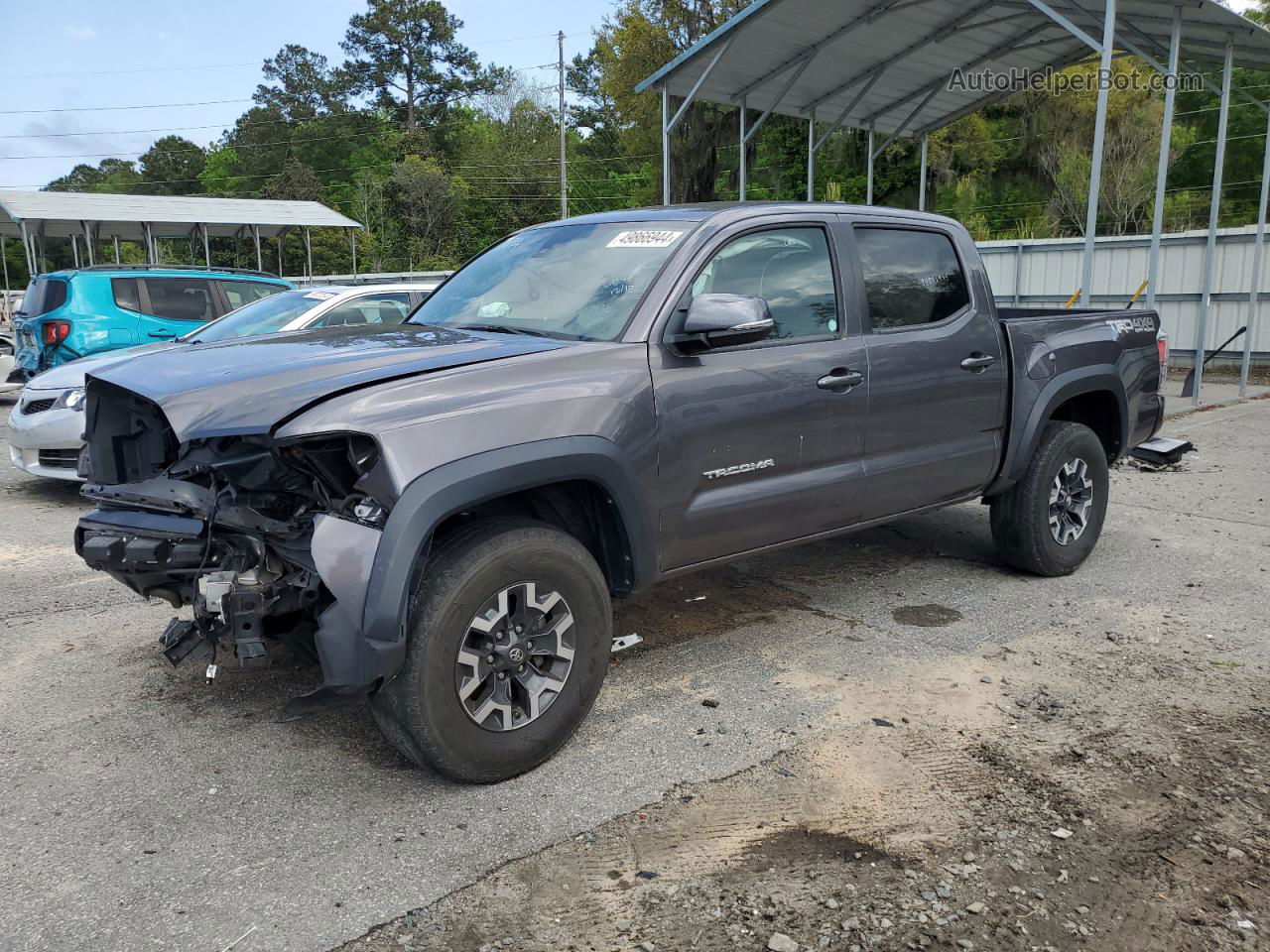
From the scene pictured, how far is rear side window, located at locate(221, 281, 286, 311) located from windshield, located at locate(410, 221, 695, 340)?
23.6ft

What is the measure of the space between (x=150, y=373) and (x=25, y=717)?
160 cm

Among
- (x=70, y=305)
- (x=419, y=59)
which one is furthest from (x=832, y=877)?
(x=419, y=59)

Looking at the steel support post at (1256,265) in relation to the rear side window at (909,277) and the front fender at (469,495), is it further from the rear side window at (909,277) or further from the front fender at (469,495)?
the front fender at (469,495)

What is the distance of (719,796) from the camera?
3.18m

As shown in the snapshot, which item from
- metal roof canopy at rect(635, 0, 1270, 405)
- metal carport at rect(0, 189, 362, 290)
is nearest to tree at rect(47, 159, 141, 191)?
metal carport at rect(0, 189, 362, 290)

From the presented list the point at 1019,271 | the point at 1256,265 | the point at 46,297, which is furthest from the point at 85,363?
the point at 1019,271

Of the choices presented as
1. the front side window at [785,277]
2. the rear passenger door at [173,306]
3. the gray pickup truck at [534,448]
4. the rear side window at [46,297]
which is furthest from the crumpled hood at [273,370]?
the rear side window at [46,297]

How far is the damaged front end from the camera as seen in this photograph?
285 centimetres

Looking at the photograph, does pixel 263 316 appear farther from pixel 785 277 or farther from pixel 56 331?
pixel 785 277

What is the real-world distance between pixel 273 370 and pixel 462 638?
3.42ft

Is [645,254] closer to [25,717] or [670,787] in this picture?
[670,787]

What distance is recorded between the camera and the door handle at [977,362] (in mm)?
4734

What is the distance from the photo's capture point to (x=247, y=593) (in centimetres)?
293

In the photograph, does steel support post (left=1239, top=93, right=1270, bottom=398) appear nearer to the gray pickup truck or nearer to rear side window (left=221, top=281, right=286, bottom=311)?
the gray pickup truck
